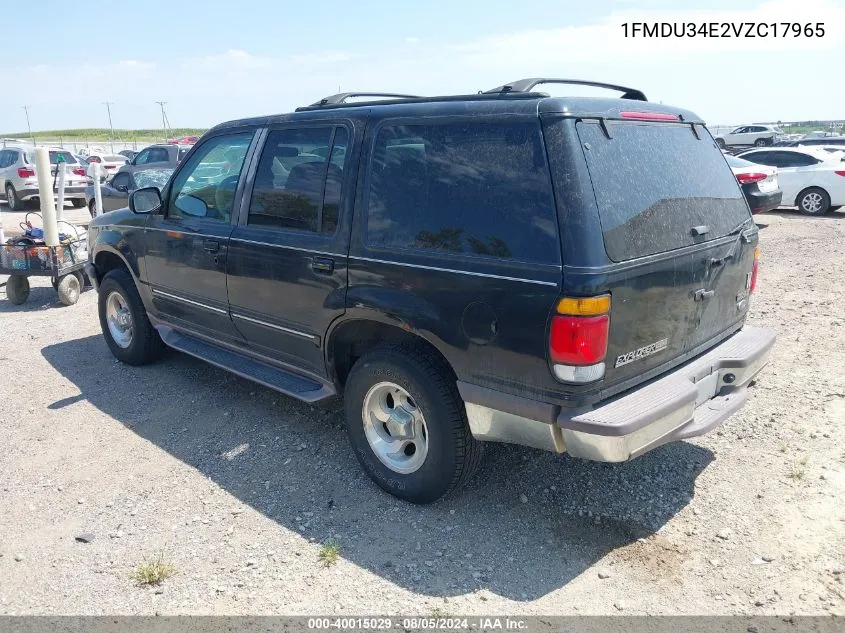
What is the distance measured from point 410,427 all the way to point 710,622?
1.62 m

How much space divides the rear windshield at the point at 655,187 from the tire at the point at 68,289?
6999mm

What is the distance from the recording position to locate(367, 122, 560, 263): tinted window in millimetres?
2928

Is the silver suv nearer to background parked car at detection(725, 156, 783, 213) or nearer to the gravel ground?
the gravel ground

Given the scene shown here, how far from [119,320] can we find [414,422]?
3524 millimetres

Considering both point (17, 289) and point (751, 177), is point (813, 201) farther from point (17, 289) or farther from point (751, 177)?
point (17, 289)

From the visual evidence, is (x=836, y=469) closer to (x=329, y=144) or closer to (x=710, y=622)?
(x=710, y=622)

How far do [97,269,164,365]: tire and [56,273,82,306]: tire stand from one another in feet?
7.89

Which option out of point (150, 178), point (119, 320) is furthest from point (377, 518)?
point (150, 178)

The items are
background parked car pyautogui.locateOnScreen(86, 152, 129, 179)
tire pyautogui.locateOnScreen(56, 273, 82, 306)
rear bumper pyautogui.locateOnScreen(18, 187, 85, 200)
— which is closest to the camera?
tire pyautogui.locateOnScreen(56, 273, 82, 306)

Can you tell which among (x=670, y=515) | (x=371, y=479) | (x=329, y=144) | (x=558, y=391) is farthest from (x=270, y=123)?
(x=670, y=515)

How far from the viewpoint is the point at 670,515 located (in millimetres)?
3547

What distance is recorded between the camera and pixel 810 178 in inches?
596

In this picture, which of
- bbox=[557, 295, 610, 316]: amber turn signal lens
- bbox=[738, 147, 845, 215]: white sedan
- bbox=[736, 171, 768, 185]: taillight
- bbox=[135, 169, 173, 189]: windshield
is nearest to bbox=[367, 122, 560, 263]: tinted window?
bbox=[557, 295, 610, 316]: amber turn signal lens

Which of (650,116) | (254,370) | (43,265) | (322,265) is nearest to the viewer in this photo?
(650,116)
